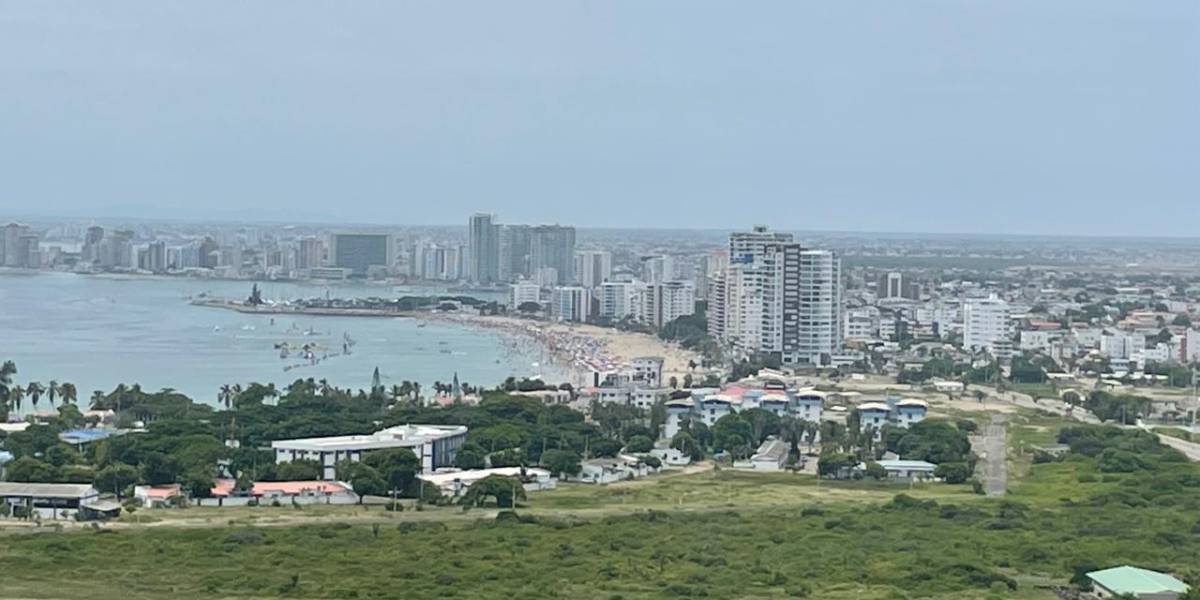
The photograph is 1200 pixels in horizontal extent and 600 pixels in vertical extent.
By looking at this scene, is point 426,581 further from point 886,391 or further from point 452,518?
point 886,391

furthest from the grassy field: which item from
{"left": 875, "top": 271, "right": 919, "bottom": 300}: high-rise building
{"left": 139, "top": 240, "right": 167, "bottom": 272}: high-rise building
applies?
{"left": 139, "top": 240, "right": 167, "bottom": 272}: high-rise building

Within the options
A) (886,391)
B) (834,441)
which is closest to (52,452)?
(834,441)

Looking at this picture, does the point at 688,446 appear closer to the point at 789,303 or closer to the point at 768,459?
the point at 768,459

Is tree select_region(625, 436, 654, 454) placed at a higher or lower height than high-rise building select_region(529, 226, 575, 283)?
lower

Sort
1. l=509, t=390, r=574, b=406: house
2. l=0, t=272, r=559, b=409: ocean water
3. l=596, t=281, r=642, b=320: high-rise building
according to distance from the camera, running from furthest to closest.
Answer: l=596, t=281, r=642, b=320: high-rise building
l=0, t=272, r=559, b=409: ocean water
l=509, t=390, r=574, b=406: house

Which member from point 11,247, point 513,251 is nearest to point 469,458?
point 513,251

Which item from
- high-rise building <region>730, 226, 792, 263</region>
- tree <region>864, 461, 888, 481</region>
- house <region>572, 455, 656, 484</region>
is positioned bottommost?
house <region>572, 455, 656, 484</region>

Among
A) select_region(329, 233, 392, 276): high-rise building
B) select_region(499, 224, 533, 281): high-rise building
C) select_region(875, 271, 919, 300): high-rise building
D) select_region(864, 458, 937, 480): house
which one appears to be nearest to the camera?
select_region(864, 458, 937, 480): house

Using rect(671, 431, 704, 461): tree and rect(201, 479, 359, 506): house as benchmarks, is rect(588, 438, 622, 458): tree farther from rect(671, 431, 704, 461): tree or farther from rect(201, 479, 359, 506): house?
rect(201, 479, 359, 506): house
